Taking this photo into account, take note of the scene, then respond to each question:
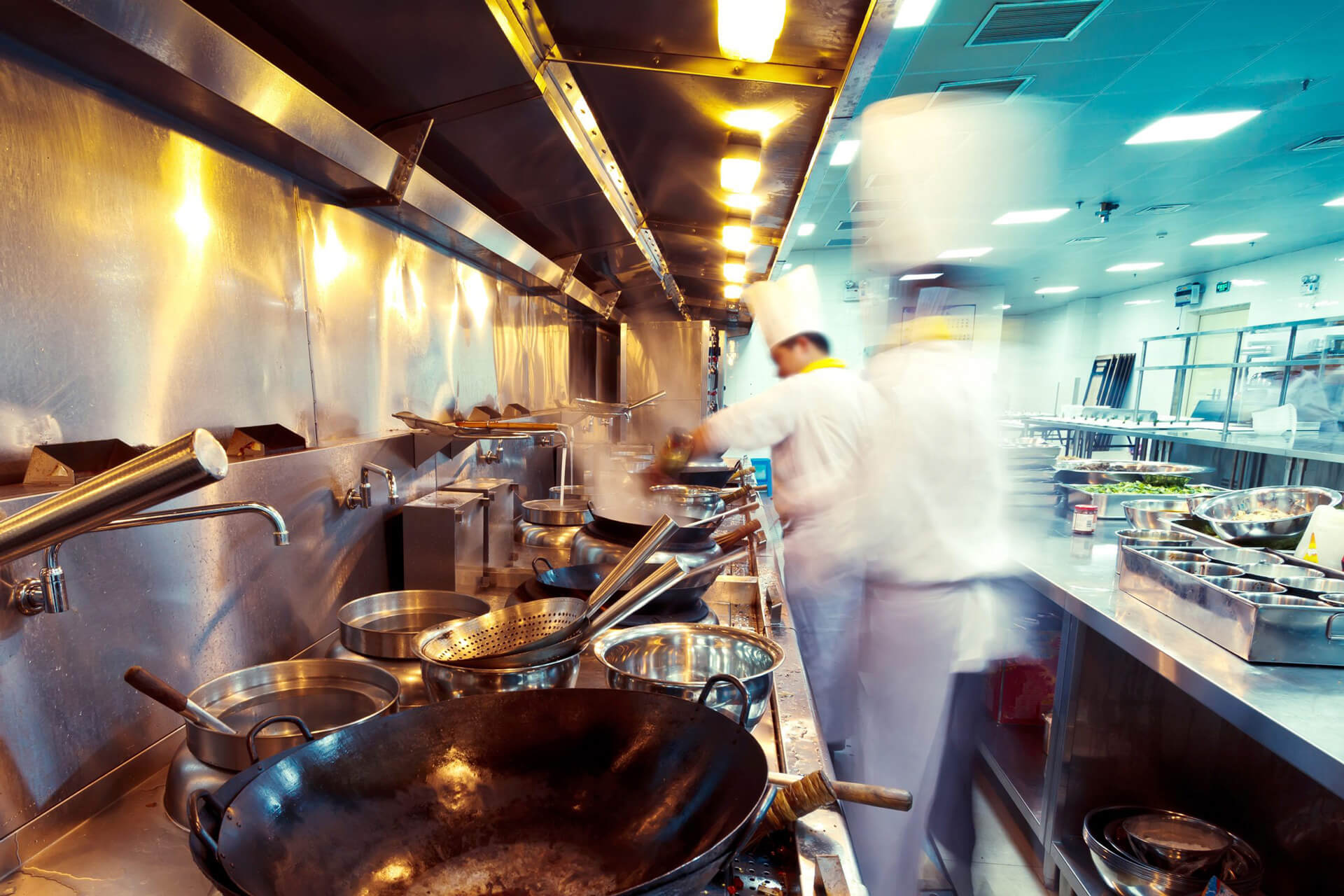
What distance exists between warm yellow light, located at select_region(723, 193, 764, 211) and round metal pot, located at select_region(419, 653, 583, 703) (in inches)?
82.7

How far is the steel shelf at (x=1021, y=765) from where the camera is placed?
244 centimetres

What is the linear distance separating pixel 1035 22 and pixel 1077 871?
4.14 meters

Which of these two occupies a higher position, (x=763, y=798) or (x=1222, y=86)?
(x=1222, y=86)

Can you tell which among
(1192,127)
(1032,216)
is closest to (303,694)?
(1192,127)

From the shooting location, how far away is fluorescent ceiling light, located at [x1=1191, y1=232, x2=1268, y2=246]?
28.2 feet

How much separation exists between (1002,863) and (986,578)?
1.12 meters

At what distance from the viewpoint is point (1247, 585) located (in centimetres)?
186

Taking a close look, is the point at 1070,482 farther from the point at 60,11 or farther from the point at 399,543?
the point at 60,11

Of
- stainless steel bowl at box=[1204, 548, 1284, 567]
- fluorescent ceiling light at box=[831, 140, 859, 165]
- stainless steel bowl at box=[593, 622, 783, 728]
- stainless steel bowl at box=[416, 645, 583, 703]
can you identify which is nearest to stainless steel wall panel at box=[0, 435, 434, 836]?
stainless steel bowl at box=[416, 645, 583, 703]

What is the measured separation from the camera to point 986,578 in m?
2.36

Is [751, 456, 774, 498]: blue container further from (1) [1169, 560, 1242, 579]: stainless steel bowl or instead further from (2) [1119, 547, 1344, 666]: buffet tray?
(2) [1119, 547, 1344, 666]: buffet tray

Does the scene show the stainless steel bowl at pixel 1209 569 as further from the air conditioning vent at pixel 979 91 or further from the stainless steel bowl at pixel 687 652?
the air conditioning vent at pixel 979 91

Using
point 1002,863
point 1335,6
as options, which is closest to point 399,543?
point 1002,863

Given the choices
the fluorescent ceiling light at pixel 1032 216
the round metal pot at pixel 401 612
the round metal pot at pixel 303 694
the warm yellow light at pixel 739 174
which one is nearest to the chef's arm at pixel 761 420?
the warm yellow light at pixel 739 174
